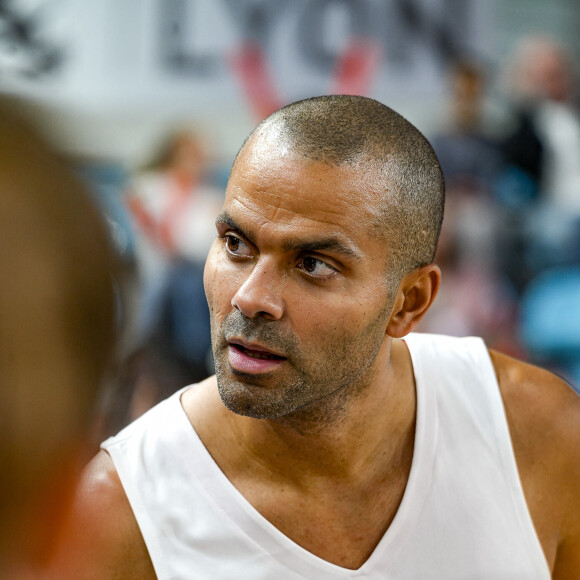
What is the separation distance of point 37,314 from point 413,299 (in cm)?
183

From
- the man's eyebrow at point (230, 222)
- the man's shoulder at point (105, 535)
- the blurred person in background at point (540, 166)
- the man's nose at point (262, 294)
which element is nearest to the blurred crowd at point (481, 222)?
the blurred person in background at point (540, 166)

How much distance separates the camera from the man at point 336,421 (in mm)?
2082

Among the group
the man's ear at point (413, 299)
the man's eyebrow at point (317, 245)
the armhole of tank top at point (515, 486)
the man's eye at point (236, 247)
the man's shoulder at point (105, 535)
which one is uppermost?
the man's eyebrow at point (317, 245)

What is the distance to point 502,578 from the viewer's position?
2359 millimetres

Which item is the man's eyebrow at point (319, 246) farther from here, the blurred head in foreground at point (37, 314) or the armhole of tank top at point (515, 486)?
the blurred head in foreground at point (37, 314)

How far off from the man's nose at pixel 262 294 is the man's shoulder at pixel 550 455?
89 centimetres

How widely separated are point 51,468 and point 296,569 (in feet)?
Result: 5.52

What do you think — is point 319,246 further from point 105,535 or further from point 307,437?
point 105,535

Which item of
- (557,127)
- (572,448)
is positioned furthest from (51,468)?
(557,127)

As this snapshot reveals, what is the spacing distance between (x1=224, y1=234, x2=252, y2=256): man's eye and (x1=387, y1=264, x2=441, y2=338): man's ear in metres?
0.44

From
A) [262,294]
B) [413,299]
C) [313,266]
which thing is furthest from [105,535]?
[413,299]

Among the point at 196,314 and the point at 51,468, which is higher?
the point at 51,468

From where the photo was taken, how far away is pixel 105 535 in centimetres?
221

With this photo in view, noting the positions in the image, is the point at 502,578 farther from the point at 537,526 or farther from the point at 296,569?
the point at 296,569
